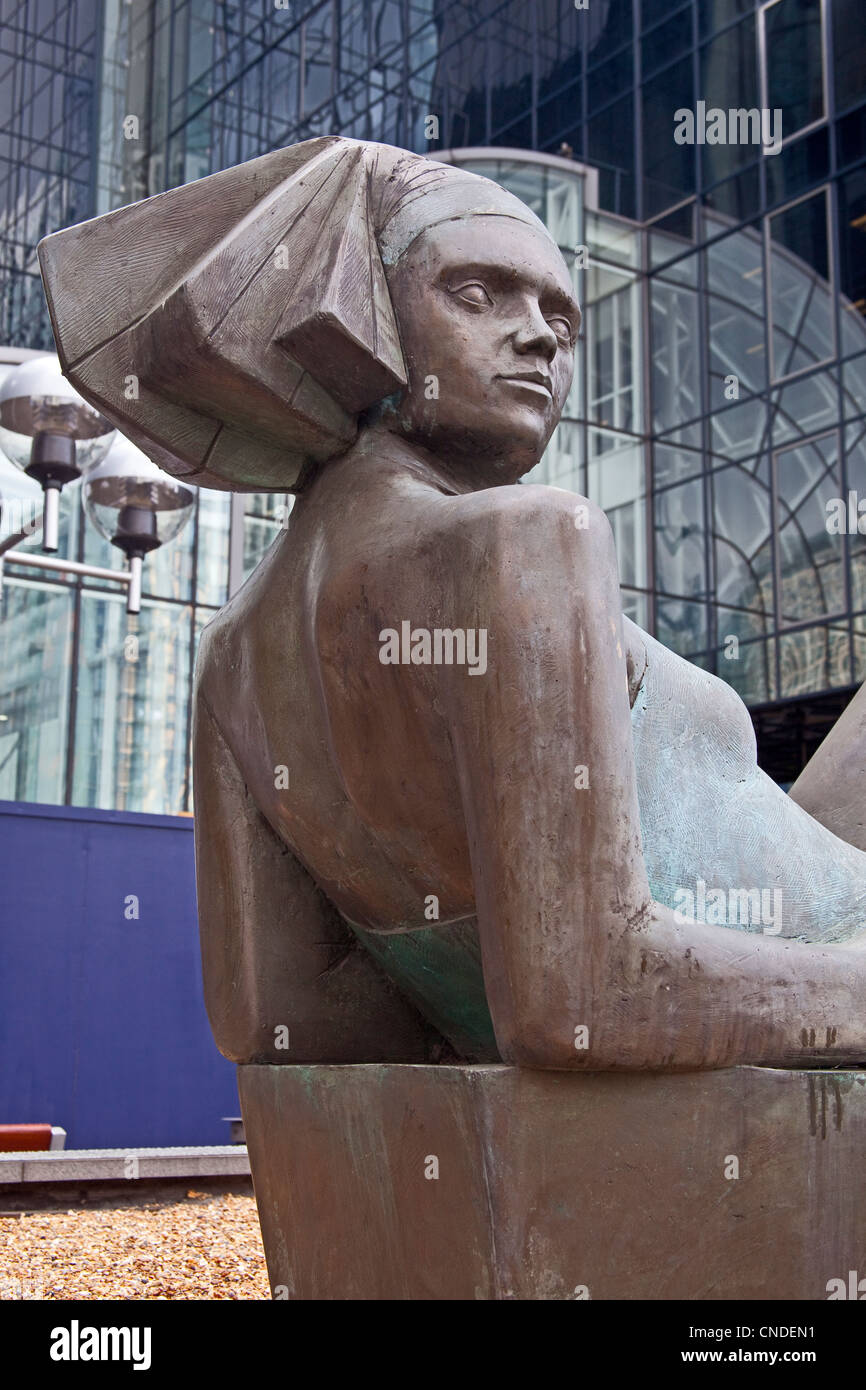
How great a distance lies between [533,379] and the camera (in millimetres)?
2234

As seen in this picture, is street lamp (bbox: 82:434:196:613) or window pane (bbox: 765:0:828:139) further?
window pane (bbox: 765:0:828:139)

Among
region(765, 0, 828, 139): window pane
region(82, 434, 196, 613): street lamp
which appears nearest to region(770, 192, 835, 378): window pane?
region(765, 0, 828, 139): window pane

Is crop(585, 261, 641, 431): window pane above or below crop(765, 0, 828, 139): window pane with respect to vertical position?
below

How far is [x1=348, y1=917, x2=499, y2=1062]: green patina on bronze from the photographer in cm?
220

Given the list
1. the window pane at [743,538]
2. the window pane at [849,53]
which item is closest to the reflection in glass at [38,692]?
the window pane at [743,538]

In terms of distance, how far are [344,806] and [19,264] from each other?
81.5ft

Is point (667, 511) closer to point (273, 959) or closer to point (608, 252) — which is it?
point (608, 252)

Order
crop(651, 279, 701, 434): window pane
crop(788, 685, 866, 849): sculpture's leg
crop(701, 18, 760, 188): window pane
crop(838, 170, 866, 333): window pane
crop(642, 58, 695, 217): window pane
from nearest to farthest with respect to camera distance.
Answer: crop(788, 685, 866, 849): sculpture's leg < crop(838, 170, 866, 333): window pane < crop(701, 18, 760, 188): window pane < crop(642, 58, 695, 217): window pane < crop(651, 279, 701, 434): window pane

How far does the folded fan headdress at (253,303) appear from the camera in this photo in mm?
2141

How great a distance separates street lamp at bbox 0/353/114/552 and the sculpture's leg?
5.07m

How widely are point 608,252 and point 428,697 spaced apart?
75.2 ft

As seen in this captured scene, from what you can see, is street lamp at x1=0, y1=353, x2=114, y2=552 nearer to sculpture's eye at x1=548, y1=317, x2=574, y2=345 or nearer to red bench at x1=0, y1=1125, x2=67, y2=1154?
red bench at x1=0, y1=1125, x2=67, y2=1154

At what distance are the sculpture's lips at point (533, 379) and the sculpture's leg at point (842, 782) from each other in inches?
34.5

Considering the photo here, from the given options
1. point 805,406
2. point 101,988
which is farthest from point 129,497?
point 805,406
